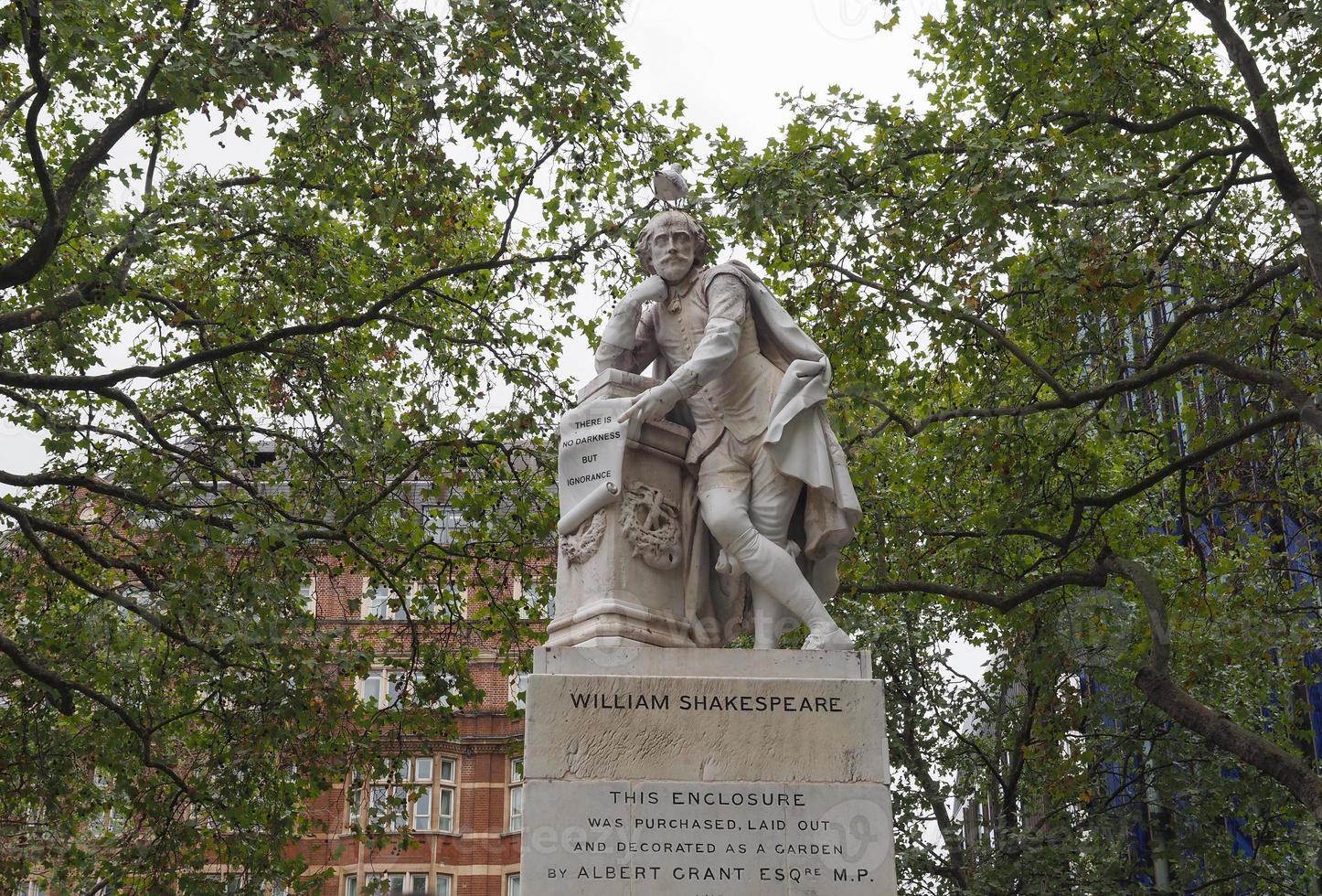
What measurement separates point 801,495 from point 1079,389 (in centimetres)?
788

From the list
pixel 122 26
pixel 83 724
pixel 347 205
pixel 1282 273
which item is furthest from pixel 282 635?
pixel 1282 273

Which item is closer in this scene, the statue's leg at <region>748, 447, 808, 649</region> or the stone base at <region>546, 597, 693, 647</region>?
the stone base at <region>546, 597, 693, 647</region>

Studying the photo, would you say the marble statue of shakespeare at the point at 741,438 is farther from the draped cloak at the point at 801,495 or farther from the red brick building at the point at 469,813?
the red brick building at the point at 469,813

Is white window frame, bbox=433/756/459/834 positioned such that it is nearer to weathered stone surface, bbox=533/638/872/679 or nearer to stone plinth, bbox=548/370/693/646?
stone plinth, bbox=548/370/693/646

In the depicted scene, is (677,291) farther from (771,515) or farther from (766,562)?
(766,562)

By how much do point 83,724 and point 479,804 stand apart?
26872 millimetres

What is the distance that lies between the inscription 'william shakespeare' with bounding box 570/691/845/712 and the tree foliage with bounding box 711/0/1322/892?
5.76 meters

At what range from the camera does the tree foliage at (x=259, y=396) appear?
12.9m

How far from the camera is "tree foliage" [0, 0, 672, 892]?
12852 mm

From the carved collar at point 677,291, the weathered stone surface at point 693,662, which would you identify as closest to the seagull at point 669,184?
the carved collar at point 677,291

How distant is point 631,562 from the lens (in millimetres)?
7863

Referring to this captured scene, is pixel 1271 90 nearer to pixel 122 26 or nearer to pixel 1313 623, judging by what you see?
pixel 1313 623

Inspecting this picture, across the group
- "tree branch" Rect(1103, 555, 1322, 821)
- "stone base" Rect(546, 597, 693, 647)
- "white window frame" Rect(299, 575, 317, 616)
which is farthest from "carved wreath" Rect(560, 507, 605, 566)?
"white window frame" Rect(299, 575, 317, 616)

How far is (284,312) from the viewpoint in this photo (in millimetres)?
15938
